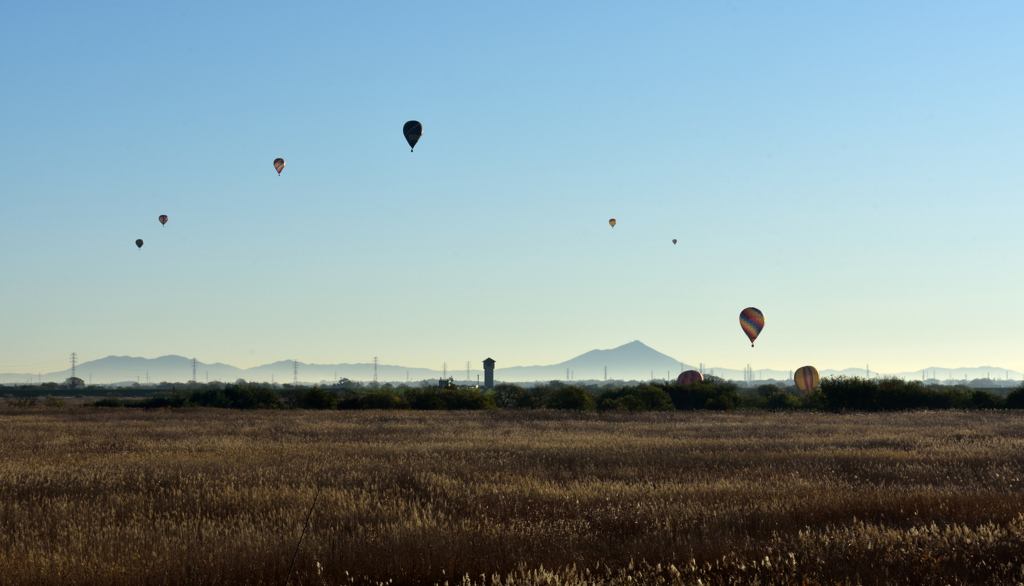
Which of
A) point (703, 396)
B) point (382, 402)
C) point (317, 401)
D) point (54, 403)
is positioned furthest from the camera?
point (54, 403)

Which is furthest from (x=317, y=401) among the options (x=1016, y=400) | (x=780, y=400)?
(x=1016, y=400)

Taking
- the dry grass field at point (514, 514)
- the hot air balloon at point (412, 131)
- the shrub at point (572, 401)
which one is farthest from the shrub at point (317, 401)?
the dry grass field at point (514, 514)

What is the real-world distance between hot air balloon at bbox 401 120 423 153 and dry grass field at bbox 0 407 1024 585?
26.1m

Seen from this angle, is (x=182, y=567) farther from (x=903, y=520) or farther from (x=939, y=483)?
(x=939, y=483)

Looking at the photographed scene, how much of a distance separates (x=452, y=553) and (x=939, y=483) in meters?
11.4

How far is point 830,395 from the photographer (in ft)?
231

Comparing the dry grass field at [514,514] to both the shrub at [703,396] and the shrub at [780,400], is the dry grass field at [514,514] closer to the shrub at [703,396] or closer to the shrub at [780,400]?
the shrub at [703,396]

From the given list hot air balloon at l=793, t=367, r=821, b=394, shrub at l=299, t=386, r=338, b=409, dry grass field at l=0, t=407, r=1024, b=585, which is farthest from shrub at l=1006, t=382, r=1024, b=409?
shrub at l=299, t=386, r=338, b=409

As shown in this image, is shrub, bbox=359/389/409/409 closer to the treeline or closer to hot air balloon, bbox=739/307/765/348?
the treeline

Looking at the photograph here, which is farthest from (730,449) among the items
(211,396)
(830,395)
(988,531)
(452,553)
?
(211,396)

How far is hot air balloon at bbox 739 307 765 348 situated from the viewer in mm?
75125

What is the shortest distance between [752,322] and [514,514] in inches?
2697

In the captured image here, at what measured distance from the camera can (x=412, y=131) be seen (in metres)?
47.3

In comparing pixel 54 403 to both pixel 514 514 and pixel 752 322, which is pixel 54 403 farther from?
pixel 514 514
